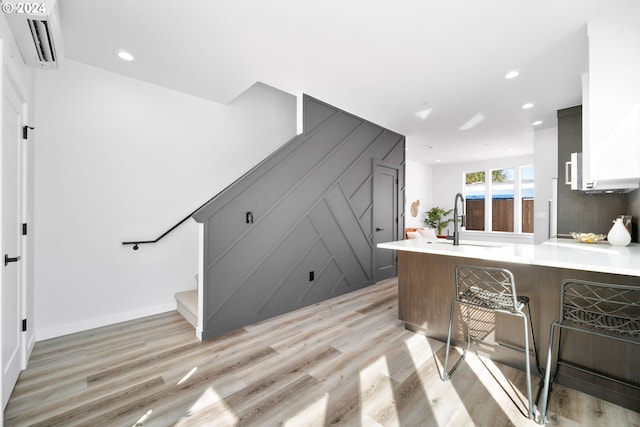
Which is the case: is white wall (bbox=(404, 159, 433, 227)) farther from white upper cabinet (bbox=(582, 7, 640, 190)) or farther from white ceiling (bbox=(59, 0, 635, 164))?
white upper cabinet (bbox=(582, 7, 640, 190))

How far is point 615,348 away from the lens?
1852 mm

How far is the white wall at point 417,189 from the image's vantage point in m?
8.50

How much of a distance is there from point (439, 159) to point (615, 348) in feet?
23.3

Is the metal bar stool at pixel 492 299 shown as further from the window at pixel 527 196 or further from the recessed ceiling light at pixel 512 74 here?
the window at pixel 527 196

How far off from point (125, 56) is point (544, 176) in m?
6.30

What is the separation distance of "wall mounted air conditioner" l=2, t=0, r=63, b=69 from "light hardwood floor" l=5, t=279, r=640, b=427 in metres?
2.50

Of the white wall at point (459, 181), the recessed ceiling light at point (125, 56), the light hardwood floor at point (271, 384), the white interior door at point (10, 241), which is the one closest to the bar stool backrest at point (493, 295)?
the light hardwood floor at point (271, 384)

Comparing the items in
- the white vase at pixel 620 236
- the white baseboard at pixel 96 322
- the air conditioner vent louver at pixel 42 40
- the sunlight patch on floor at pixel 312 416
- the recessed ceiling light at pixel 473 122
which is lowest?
the sunlight patch on floor at pixel 312 416

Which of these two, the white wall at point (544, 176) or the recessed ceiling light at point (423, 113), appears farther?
the white wall at point (544, 176)

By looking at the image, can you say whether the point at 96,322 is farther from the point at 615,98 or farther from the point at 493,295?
the point at 615,98

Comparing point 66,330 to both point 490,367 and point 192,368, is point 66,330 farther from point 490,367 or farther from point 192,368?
point 490,367

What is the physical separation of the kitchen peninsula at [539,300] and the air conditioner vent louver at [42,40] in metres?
3.16

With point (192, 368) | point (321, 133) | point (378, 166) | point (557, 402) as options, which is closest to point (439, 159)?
point (378, 166)

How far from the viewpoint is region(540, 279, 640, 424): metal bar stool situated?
156 centimetres
